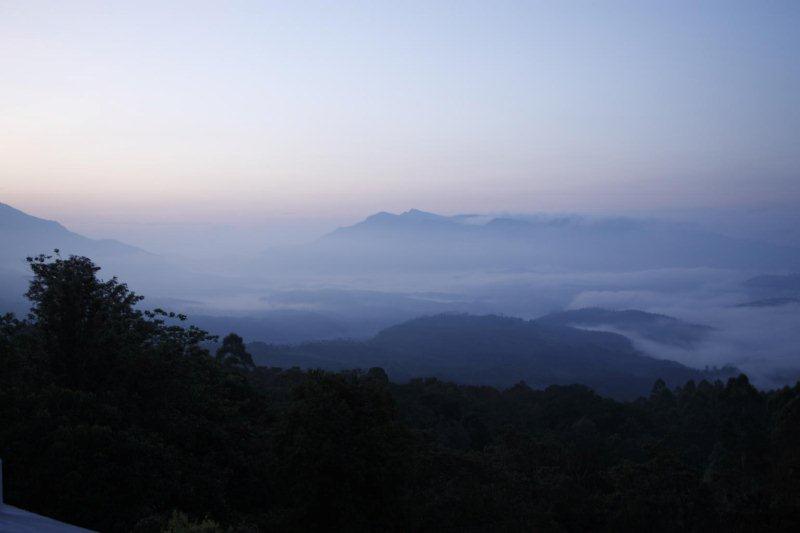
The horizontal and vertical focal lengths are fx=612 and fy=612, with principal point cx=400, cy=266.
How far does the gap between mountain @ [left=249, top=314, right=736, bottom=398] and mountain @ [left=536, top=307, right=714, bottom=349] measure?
23563mm

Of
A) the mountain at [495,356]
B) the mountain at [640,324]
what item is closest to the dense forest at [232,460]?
the mountain at [495,356]

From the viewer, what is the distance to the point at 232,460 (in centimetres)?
1303

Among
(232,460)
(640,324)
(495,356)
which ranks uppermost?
(232,460)

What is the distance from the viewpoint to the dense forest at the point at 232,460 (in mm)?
10297

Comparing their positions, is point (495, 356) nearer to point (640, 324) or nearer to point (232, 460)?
point (640, 324)

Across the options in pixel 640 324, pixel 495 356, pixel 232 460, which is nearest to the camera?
pixel 232 460

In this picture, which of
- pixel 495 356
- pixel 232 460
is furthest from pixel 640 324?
pixel 232 460

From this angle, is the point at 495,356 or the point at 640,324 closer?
the point at 495,356

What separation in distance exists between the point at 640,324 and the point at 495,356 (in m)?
75.3

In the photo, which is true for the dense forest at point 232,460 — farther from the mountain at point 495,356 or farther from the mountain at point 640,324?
the mountain at point 640,324

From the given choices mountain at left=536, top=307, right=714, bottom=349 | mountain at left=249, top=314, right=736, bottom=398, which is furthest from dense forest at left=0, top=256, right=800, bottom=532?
mountain at left=536, top=307, right=714, bottom=349

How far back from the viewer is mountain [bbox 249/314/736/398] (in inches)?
3147

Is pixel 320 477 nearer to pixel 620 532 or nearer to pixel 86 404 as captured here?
pixel 86 404

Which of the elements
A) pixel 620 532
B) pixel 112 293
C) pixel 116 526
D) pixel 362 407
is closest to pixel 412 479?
pixel 362 407
